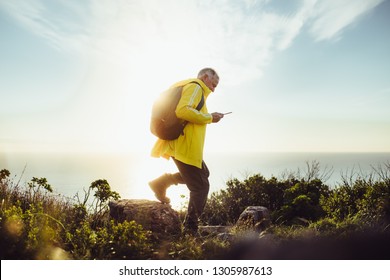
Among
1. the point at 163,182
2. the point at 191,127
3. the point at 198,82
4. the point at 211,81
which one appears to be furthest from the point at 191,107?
the point at 163,182

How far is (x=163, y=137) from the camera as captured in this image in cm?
464

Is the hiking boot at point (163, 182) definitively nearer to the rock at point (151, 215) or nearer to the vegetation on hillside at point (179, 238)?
the rock at point (151, 215)

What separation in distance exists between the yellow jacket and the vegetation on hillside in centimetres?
108

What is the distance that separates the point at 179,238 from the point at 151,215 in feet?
2.06

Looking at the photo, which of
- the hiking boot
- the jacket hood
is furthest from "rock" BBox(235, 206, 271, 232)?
the jacket hood

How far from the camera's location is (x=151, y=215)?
483cm

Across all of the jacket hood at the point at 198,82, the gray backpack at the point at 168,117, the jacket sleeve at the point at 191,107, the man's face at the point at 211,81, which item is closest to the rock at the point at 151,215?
the gray backpack at the point at 168,117

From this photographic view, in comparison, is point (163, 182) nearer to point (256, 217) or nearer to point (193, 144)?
point (193, 144)

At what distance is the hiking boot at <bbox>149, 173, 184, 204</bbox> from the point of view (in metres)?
5.04

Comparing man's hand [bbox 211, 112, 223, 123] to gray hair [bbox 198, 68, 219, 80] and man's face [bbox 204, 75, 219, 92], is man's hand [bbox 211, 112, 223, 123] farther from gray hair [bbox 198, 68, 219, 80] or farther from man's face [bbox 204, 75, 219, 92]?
gray hair [bbox 198, 68, 219, 80]

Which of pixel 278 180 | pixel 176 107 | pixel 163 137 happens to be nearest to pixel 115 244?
pixel 163 137

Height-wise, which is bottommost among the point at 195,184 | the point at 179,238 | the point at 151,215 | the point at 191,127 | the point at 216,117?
the point at 179,238

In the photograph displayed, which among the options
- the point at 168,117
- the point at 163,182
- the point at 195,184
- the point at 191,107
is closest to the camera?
the point at 191,107

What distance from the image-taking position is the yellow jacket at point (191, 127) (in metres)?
4.38
